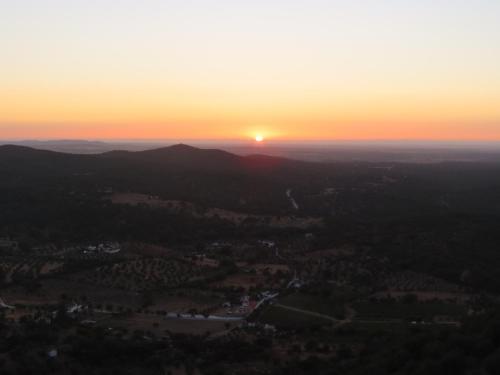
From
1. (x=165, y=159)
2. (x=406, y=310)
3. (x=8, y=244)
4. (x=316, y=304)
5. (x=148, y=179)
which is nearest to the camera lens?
(x=406, y=310)

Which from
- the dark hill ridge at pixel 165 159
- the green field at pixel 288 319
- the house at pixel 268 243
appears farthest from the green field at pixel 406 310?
the dark hill ridge at pixel 165 159

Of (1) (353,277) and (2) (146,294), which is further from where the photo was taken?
(1) (353,277)

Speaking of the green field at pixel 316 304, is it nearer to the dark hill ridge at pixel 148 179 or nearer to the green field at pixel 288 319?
the green field at pixel 288 319

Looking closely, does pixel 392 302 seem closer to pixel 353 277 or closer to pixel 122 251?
pixel 353 277

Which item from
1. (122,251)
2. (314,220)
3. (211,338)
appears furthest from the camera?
(314,220)

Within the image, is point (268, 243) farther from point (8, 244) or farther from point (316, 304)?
point (8, 244)

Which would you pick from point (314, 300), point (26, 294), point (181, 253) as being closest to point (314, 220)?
point (181, 253)

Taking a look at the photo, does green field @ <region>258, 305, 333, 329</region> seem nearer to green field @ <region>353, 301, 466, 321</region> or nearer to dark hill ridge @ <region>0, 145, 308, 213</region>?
green field @ <region>353, 301, 466, 321</region>

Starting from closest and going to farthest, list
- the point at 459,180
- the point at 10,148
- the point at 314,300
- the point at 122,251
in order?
the point at 314,300, the point at 122,251, the point at 10,148, the point at 459,180

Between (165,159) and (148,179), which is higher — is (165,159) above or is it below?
above

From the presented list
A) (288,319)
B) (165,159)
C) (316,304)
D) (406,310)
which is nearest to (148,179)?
(165,159)

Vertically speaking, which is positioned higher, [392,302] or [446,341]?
[446,341]
